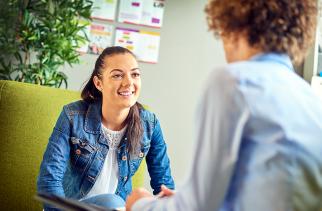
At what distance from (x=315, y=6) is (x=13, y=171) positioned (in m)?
1.29

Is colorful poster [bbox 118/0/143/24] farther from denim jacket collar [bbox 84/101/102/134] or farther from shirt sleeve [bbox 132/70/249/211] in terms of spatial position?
shirt sleeve [bbox 132/70/249/211]

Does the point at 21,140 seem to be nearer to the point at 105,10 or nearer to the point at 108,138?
the point at 108,138

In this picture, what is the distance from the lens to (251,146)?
634 mm

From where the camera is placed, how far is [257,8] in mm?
689

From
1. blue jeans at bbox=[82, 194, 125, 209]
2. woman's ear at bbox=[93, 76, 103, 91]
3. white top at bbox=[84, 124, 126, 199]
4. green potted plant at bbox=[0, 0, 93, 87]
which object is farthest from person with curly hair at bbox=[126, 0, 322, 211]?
green potted plant at bbox=[0, 0, 93, 87]

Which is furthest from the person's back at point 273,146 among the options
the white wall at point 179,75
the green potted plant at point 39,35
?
the white wall at point 179,75

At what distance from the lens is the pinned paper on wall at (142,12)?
2.80 meters

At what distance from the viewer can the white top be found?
1475 mm

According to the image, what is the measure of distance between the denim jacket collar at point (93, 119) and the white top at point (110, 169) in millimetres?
29

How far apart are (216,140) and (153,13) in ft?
7.64

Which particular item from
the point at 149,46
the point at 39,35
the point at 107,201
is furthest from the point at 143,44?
the point at 107,201

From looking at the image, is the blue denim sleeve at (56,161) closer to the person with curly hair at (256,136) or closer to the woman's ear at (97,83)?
the woman's ear at (97,83)

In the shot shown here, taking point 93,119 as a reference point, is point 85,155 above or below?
below

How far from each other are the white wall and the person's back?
7.02 feet
